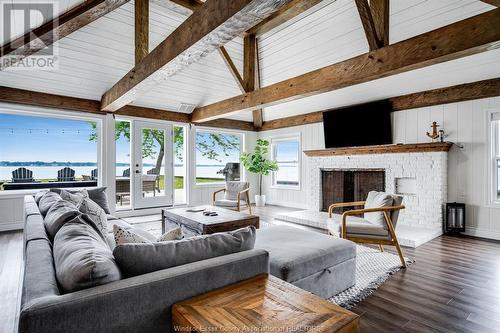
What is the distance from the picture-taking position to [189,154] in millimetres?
6953

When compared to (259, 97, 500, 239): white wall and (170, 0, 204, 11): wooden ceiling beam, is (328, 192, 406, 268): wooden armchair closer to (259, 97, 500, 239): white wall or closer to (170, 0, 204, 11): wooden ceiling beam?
(259, 97, 500, 239): white wall

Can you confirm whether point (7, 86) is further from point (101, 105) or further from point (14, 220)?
point (14, 220)

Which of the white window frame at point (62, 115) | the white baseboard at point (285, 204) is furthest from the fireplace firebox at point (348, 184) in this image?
the white window frame at point (62, 115)

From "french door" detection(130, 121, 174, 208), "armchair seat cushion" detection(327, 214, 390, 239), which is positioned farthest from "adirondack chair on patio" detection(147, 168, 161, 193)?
"armchair seat cushion" detection(327, 214, 390, 239)

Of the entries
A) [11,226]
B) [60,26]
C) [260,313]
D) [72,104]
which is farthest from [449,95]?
[11,226]

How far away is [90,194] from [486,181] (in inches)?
241

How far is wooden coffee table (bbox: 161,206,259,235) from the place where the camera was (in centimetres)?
331

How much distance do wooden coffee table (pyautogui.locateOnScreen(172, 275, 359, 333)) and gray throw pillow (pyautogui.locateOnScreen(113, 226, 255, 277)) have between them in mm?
211

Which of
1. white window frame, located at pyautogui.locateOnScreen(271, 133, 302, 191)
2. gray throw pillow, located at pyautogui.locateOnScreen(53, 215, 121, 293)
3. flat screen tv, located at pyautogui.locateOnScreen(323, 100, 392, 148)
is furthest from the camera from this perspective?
white window frame, located at pyautogui.locateOnScreen(271, 133, 302, 191)

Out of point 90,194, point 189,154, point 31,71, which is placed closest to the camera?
point 90,194

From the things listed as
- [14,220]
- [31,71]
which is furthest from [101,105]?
[14,220]

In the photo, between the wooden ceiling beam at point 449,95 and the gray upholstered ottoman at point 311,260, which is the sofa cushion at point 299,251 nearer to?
the gray upholstered ottoman at point 311,260

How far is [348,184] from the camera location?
19.3 ft

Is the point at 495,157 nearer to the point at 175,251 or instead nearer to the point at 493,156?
the point at 493,156
